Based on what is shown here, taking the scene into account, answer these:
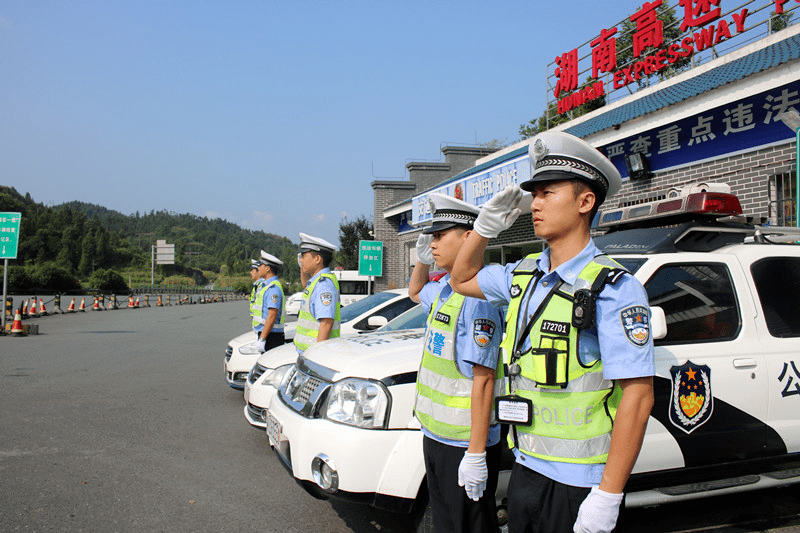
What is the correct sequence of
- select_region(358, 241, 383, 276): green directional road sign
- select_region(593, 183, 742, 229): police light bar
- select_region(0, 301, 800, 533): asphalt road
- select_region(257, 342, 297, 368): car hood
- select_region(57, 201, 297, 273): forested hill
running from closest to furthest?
select_region(593, 183, 742, 229): police light bar, select_region(0, 301, 800, 533): asphalt road, select_region(257, 342, 297, 368): car hood, select_region(358, 241, 383, 276): green directional road sign, select_region(57, 201, 297, 273): forested hill

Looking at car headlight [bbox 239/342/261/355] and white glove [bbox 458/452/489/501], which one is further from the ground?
white glove [bbox 458/452/489/501]

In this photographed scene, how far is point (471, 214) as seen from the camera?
2799mm

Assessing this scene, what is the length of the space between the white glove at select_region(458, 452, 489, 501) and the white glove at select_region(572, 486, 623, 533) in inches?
24.5

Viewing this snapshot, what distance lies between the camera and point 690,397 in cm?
325

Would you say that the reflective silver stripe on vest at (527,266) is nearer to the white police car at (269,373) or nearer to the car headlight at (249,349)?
the white police car at (269,373)

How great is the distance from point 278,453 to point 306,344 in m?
1.72

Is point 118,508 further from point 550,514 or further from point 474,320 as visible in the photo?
point 550,514

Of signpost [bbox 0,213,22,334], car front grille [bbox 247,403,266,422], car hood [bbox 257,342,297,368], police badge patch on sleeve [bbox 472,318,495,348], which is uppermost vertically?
signpost [bbox 0,213,22,334]

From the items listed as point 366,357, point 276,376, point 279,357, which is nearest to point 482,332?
point 366,357

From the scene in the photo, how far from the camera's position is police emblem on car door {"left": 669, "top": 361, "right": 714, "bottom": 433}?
3.21 meters

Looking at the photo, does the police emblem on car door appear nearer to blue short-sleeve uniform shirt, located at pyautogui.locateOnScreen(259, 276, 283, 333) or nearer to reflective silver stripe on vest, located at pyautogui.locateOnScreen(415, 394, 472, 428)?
reflective silver stripe on vest, located at pyautogui.locateOnScreen(415, 394, 472, 428)

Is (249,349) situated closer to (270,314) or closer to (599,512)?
(270,314)

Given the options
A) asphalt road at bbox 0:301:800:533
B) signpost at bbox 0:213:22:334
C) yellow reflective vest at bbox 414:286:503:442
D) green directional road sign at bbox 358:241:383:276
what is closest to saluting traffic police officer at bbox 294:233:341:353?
asphalt road at bbox 0:301:800:533

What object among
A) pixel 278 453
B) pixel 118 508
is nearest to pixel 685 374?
pixel 278 453
